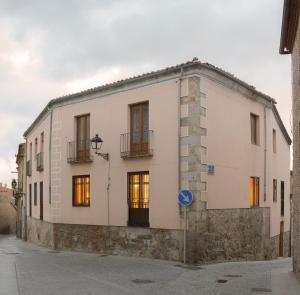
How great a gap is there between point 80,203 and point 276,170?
9.33 metres

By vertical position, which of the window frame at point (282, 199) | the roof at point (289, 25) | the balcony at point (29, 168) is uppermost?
the roof at point (289, 25)

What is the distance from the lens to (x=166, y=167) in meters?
15.8

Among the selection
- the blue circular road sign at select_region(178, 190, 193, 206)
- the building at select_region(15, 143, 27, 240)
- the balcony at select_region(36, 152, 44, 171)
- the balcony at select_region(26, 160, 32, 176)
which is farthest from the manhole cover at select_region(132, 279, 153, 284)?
the building at select_region(15, 143, 27, 240)

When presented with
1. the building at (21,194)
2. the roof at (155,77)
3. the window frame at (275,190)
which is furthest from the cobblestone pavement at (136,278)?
the building at (21,194)

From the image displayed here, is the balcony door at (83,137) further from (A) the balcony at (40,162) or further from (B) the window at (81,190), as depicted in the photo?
(A) the balcony at (40,162)

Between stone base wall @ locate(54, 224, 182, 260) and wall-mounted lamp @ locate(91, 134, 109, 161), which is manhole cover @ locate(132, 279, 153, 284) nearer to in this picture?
stone base wall @ locate(54, 224, 182, 260)

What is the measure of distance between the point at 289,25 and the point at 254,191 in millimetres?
8663

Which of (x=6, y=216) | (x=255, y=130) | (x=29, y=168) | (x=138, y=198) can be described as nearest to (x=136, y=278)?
(x=138, y=198)

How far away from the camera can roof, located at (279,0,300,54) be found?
1072 centimetres

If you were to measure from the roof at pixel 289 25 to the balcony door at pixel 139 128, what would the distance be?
18.2 feet

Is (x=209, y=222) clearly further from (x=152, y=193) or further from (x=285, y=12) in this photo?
(x=285, y=12)

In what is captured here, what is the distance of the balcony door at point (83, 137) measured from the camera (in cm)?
1898

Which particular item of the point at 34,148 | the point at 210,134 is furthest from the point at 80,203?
the point at 34,148

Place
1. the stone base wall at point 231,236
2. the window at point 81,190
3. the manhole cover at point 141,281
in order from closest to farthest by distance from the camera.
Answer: the manhole cover at point 141,281 → the stone base wall at point 231,236 → the window at point 81,190
